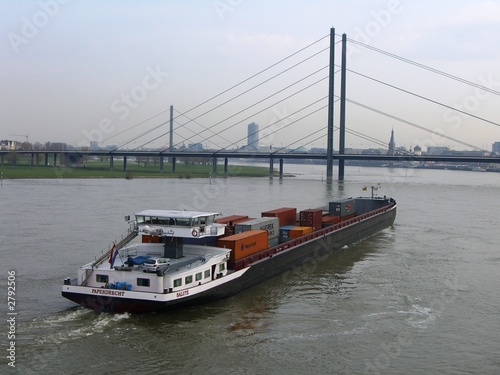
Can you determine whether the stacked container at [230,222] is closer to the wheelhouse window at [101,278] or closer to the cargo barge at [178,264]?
the cargo barge at [178,264]

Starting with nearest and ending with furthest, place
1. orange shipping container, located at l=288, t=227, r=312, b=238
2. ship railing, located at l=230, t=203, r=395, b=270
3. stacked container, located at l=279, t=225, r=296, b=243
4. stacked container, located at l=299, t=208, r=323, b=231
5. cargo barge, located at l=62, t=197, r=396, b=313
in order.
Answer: cargo barge, located at l=62, t=197, r=396, b=313
ship railing, located at l=230, t=203, r=395, b=270
orange shipping container, located at l=288, t=227, r=312, b=238
stacked container, located at l=279, t=225, r=296, b=243
stacked container, located at l=299, t=208, r=323, b=231

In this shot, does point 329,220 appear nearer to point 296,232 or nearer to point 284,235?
point 284,235

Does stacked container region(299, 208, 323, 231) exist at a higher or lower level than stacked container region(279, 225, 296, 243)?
higher

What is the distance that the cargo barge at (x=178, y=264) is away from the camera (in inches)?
573

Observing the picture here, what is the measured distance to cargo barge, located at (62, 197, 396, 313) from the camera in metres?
14.5

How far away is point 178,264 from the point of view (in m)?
15.7

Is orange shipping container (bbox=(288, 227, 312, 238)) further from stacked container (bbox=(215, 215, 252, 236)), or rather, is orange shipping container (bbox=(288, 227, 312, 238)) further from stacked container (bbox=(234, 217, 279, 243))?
stacked container (bbox=(215, 215, 252, 236))

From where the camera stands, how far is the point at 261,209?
38.3m

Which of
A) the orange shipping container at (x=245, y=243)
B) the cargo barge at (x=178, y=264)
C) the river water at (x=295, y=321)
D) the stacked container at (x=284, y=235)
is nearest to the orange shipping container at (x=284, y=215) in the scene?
the stacked container at (x=284, y=235)

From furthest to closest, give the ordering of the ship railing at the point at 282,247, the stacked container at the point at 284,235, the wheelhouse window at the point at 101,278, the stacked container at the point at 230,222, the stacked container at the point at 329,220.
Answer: the stacked container at the point at 329,220 → the stacked container at the point at 284,235 → the stacked container at the point at 230,222 → the ship railing at the point at 282,247 → the wheelhouse window at the point at 101,278

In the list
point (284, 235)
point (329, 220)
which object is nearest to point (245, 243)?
point (284, 235)

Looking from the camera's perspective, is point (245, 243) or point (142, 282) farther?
point (245, 243)

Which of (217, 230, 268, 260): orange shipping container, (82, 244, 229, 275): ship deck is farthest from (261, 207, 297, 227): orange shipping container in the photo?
(82, 244, 229, 275): ship deck

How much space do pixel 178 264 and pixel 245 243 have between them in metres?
3.19
